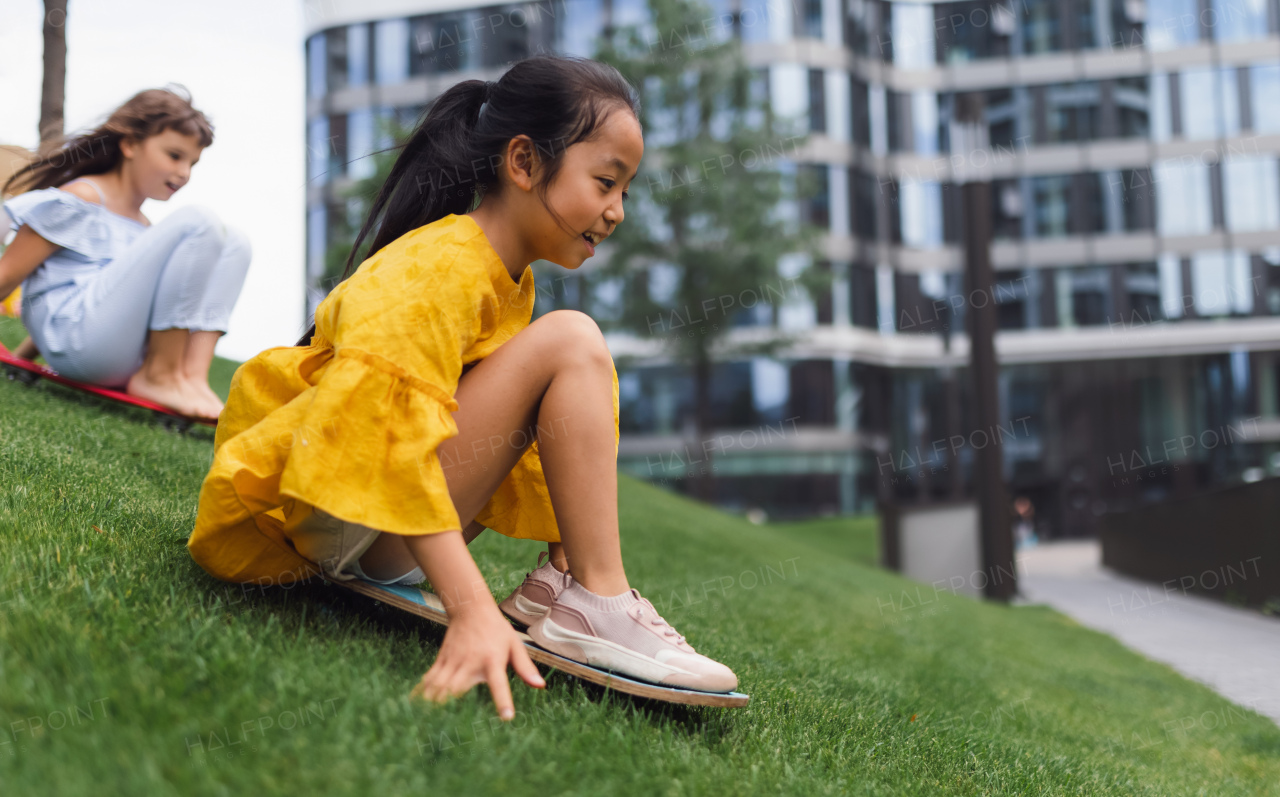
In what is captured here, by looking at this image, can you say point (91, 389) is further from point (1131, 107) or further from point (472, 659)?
point (1131, 107)

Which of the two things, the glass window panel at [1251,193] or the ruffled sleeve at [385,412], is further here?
the glass window panel at [1251,193]

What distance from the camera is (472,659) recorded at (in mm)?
1441

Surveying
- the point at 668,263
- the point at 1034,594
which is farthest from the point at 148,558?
the point at 668,263

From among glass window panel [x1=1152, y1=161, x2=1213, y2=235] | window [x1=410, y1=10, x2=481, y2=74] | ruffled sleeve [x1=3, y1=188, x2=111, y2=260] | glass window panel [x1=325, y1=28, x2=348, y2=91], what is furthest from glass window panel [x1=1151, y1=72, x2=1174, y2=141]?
ruffled sleeve [x1=3, y1=188, x2=111, y2=260]

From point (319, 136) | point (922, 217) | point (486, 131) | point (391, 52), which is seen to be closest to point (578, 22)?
point (391, 52)

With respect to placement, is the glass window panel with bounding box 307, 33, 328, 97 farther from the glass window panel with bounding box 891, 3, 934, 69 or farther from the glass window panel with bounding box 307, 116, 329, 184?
the glass window panel with bounding box 891, 3, 934, 69

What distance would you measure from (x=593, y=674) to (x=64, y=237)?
10.2ft

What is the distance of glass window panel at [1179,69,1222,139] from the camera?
24.2 metres

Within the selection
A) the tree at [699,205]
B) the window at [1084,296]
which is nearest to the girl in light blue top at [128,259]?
the tree at [699,205]

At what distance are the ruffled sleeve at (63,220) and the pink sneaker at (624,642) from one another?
2969 mm

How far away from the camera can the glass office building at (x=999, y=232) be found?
2388cm

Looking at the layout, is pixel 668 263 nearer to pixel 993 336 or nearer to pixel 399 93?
pixel 993 336

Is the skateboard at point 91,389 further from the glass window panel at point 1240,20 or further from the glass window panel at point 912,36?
the glass window panel at point 1240,20

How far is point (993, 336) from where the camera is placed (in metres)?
9.41
